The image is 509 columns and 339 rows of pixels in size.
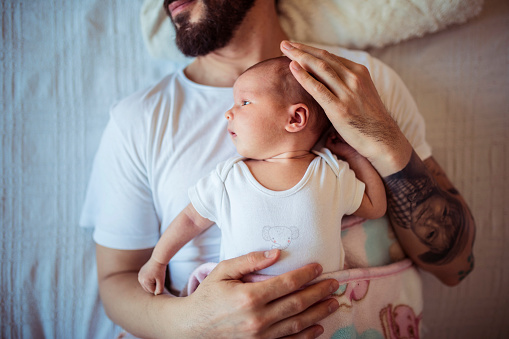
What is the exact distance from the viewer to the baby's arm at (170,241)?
872mm

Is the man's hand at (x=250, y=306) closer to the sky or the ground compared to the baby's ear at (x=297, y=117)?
closer to the ground

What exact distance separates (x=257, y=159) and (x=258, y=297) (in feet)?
1.01

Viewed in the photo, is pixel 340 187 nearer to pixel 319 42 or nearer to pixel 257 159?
pixel 257 159

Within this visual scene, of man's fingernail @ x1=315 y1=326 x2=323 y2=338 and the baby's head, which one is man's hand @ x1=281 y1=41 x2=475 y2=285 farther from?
man's fingernail @ x1=315 y1=326 x2=323 y2=338

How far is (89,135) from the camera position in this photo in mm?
1199

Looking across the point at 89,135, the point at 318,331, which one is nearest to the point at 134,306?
the point at 318,331

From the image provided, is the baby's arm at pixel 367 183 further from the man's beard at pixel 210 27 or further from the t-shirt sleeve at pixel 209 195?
the man's beard at pixel 210 27

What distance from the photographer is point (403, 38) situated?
1.23m

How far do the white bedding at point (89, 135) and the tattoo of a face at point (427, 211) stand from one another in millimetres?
299

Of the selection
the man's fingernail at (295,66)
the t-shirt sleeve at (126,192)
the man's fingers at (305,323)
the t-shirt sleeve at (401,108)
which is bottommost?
the man's fingers at (305,323)

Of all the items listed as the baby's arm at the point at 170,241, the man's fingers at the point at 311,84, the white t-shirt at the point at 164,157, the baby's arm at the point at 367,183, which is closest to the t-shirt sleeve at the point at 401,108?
the white t-shirt at the point at 164,157

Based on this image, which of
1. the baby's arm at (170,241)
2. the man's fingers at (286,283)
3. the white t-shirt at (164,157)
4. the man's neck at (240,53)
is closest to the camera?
the man's fingers at (286,283)

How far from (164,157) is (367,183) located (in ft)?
1.78

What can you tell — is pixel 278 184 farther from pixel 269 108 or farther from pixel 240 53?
pixel 240 53
